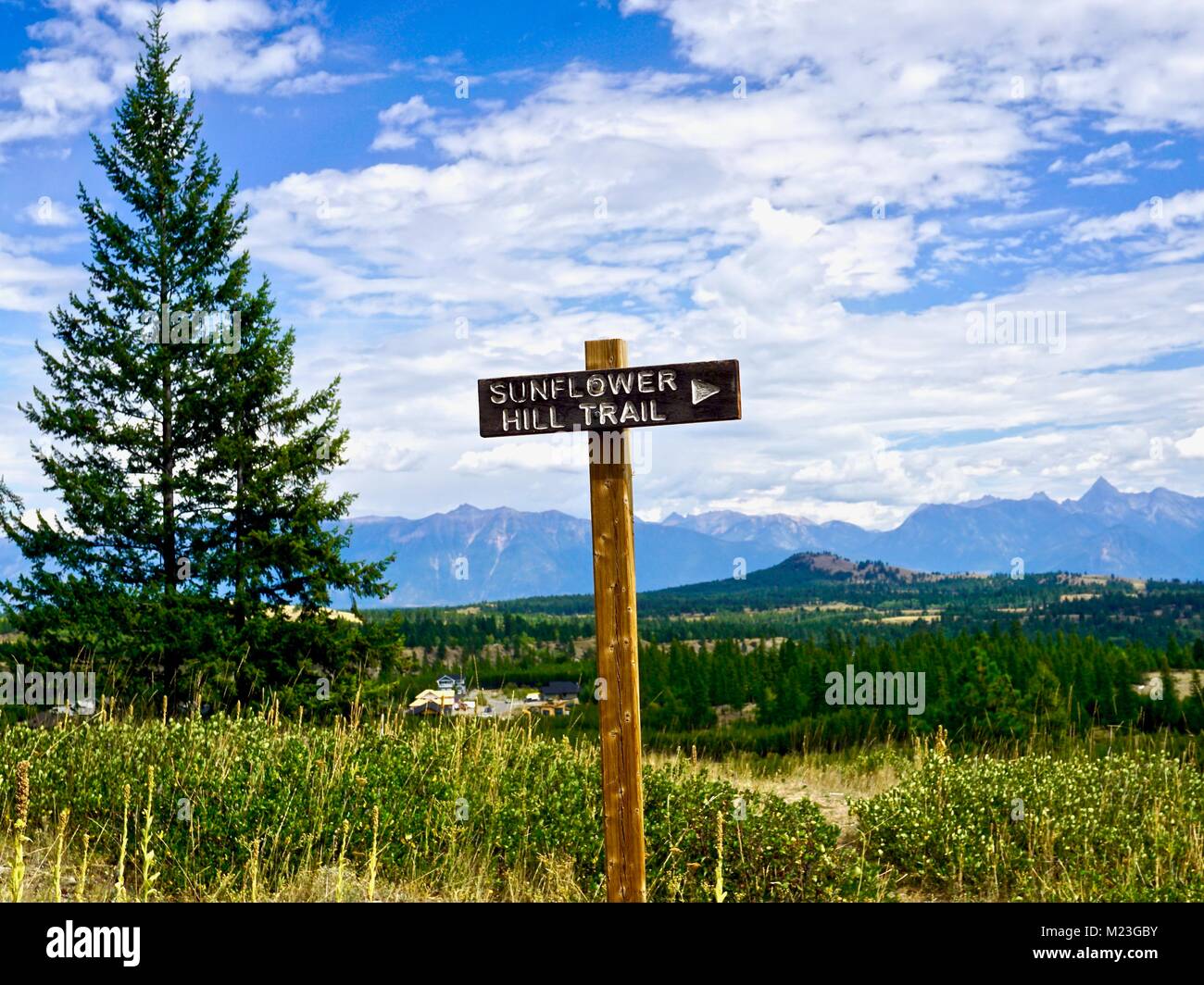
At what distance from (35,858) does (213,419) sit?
54.2 ft

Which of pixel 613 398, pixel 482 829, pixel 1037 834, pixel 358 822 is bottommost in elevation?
pixel 1037 834

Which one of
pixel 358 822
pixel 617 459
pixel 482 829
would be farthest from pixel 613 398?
pixel 482 829

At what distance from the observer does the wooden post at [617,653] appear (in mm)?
6078

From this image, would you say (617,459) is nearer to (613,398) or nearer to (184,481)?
(613,398)

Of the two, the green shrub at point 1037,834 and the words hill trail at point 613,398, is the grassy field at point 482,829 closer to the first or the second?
the green shrub at point 1037,834

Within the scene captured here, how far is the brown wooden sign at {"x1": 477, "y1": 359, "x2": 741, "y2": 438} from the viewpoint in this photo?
6016 millimetres

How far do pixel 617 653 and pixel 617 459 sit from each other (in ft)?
3.85

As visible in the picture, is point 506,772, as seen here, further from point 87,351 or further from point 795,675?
point 795,675

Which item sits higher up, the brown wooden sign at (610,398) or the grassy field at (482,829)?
the brown wooden sign at (610,398)

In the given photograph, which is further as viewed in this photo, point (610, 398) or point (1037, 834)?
point (1037, 834)

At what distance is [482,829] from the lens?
8.12 m

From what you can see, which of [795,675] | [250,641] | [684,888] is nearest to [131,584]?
[250,641]

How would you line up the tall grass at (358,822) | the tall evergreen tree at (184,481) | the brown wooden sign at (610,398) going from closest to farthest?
the brown wooden sign at (610,398) < the tall grass at (358,822) < the tall evergreen tree at (184,481)

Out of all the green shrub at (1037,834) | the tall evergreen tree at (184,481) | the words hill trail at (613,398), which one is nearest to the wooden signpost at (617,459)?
the words hill trail at (613,398)
